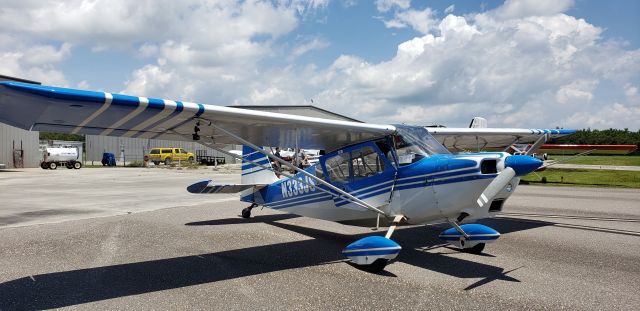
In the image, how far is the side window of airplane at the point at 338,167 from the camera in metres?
7.32

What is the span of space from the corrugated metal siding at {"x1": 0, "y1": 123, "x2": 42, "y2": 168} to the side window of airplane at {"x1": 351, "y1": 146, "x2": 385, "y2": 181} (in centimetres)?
4154

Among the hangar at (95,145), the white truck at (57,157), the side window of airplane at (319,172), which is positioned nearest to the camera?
the side window of airplane at (319,172)

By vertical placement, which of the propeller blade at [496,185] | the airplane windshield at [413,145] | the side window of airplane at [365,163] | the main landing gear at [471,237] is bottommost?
the main landing gear at [471,237]

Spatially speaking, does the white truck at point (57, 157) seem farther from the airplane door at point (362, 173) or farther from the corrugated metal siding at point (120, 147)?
the airplane door at point (362, 173)

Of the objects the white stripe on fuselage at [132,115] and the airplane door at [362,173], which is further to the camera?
the airplane door at [362,173]

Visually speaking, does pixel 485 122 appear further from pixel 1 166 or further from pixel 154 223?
pixel 1 166

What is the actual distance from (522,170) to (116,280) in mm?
5360

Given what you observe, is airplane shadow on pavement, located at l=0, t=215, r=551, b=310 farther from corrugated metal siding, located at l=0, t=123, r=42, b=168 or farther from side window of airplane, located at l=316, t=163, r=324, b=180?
corrugated metal siding, located at l=0, t=123, r=42, b=168

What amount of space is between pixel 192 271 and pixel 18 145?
4481 cm

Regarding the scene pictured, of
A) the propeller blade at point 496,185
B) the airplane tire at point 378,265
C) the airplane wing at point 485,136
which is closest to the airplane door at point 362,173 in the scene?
the airplane tire at point 378,265

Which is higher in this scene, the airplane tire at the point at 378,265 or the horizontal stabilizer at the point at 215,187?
the horizontal stabilizer at the point at 215,187

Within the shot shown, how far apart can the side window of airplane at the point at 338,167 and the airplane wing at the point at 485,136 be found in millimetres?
2444

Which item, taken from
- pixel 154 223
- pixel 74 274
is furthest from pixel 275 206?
pixel 74 274

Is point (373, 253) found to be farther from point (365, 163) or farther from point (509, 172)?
point (509, 172)
